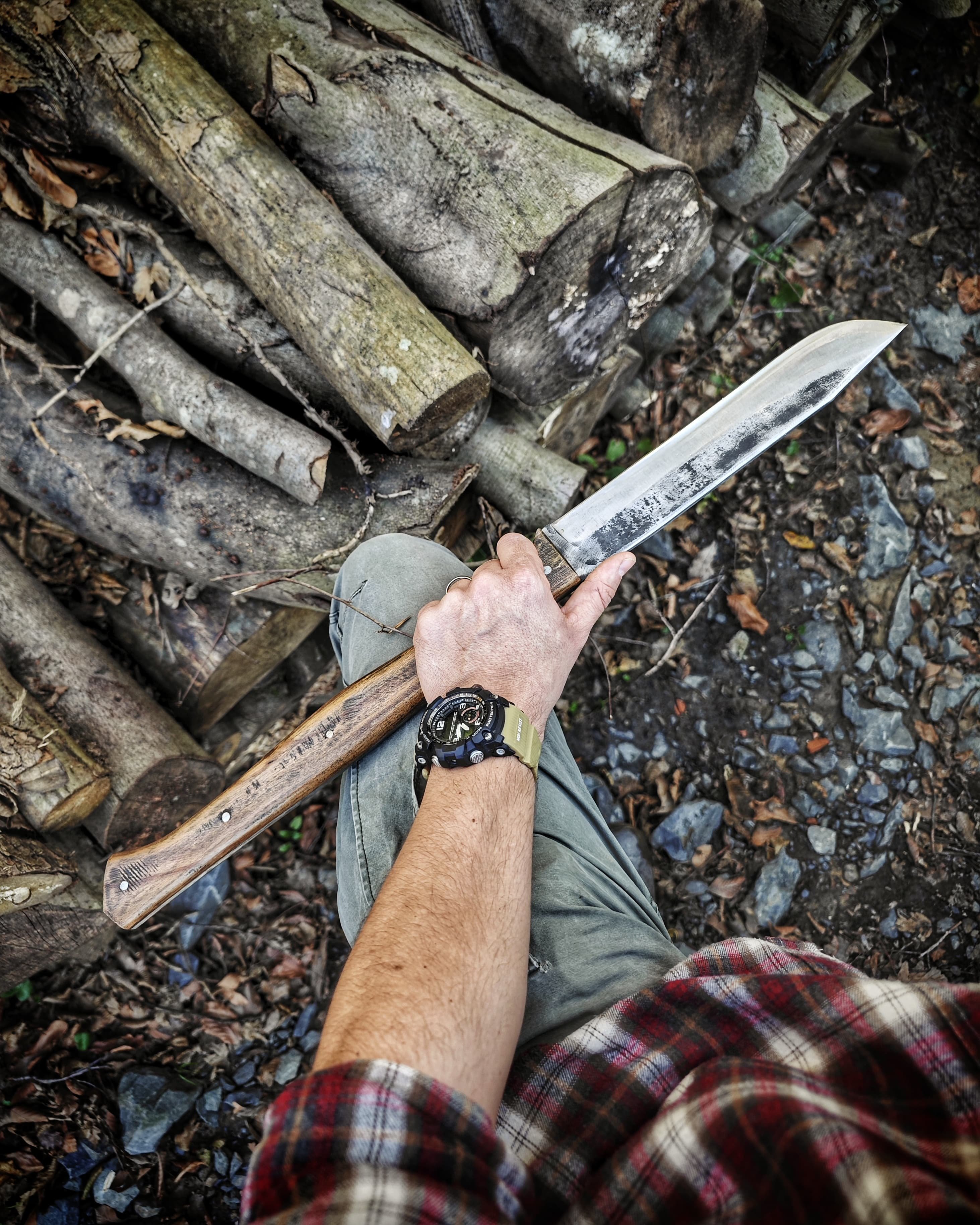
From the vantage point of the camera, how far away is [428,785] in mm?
1877

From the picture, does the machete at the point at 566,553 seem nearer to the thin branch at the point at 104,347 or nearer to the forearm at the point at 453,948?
the forearm at the point at 453,948

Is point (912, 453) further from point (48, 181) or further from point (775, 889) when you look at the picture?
point (48, 181)

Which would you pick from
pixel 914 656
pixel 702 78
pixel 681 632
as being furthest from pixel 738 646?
pixel 702 78

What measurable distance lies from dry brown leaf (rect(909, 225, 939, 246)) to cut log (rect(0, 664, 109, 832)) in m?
4.55

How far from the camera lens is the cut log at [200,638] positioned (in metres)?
2.87

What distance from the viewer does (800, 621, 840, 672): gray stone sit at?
3.21m

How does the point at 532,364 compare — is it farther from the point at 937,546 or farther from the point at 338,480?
the point at 937,546

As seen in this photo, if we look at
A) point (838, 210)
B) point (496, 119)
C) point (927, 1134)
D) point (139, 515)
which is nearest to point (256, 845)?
point (139, 515)

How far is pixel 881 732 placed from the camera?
3113 millimetres

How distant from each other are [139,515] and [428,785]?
5.36 feet

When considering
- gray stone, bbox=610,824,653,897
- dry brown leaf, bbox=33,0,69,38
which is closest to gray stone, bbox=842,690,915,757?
gray stone, bbox=610,824,653,897

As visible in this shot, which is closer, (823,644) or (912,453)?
(823,644)

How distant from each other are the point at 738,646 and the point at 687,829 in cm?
86

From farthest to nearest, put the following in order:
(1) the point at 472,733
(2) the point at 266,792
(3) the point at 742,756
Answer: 1. (3) the point at 742,756
2. (2) the point at 266,792
3. (1) the point at 472,733
